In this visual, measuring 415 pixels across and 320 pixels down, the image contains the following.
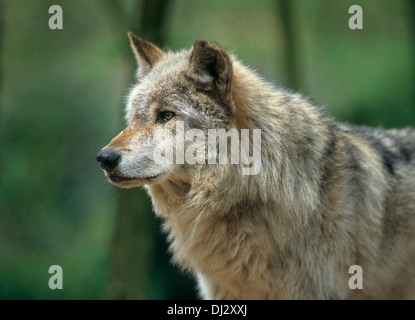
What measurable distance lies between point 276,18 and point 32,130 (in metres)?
3.69

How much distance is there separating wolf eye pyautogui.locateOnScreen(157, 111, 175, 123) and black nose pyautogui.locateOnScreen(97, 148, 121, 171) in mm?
443

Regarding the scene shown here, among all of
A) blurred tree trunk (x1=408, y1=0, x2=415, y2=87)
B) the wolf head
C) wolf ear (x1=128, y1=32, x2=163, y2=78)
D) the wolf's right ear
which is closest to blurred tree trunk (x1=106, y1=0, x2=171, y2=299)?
wolf ear (x1=128, y1=32, x2=163, y2=78)

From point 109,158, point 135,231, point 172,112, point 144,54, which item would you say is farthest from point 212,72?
point 135,231

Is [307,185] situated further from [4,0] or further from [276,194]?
[4,0]

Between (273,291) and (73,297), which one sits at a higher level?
(273,291)

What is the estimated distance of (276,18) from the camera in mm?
7535

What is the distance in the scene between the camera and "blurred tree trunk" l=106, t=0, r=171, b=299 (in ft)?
21.7

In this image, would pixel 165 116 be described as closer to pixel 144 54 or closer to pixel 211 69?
pixel 211 69

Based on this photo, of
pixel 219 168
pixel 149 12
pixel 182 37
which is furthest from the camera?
pixel 182 37

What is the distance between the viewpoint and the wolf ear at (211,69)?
12.1 ft

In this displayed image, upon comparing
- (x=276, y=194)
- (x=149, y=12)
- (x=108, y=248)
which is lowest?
(x=108, y=248)

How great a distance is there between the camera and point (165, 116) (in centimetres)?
378

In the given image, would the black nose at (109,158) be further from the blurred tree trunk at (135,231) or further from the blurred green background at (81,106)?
the blurred green background at (81,106)

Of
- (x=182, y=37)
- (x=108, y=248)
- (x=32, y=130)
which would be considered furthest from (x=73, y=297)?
(x=182, y=37)
